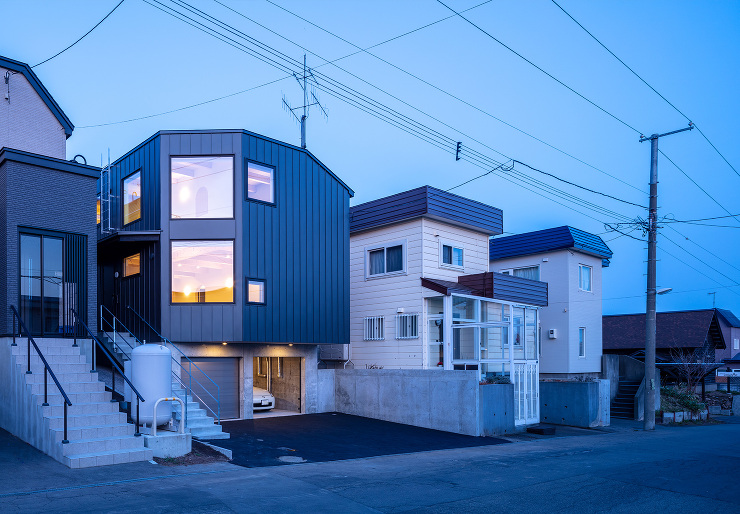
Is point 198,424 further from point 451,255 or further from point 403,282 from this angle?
point 451,255

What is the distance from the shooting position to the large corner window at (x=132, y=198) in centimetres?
1883

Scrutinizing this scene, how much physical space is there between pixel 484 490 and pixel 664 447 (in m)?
8.82

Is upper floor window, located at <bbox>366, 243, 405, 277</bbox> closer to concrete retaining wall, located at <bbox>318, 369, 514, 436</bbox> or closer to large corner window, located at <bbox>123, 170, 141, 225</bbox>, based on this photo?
concrete retaining wall, located at <bbox>318, 369, 514, 436</bbox>

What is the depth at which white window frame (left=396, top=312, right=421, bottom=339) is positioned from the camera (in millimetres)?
20609

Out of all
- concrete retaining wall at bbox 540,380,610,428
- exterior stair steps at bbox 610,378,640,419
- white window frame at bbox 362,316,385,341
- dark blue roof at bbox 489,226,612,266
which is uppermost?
dark blue roof at bbox 489,226,612,266

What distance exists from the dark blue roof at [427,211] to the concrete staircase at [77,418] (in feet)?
36.6

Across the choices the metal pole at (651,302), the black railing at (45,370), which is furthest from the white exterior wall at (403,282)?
the black railing at (45,370)

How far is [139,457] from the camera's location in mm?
11148

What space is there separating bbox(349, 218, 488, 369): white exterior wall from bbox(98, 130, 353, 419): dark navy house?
239 centimetres

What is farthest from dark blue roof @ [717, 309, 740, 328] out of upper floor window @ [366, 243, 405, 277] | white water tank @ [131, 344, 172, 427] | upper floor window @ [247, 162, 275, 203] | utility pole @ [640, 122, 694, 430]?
white water tank @ [131, 344, 172, 427]

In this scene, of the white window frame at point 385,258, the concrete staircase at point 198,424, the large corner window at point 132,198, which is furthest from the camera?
the white window frame at point 385,258

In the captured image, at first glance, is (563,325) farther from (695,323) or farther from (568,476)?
(568,476)

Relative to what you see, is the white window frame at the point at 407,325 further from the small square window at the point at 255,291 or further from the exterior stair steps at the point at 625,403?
the exterior stair steps at the point at 625,403

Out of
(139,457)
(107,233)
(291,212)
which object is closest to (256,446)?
(139,457)
